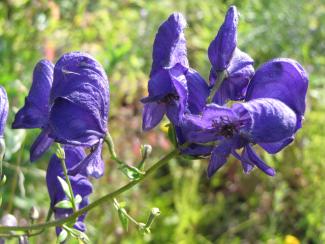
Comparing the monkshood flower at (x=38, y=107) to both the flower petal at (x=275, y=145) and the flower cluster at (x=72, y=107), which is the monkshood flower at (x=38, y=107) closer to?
the flower cluster at (x=72, y=107)

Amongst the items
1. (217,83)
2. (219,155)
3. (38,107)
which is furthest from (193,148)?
(38,107)

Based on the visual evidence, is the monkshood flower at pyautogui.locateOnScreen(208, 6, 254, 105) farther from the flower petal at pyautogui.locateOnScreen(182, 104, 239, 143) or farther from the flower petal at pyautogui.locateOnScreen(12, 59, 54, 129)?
the flower petal at pyautogui.locateOnScreen(12, 59, 54, 129)

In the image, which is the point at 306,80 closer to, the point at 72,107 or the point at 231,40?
the point at 231,40

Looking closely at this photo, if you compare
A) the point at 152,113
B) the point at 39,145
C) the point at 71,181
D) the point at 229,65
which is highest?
the point at 229,65

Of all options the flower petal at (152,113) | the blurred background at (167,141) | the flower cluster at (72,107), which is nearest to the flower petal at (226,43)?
the flower petal at (152,113)

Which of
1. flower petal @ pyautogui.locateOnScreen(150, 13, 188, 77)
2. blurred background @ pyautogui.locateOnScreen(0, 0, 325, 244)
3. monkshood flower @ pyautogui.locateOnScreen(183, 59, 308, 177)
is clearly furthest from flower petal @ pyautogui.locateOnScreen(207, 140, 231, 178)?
blurred background @ pyautogui.locateOnScreen(0, 0, 325, 244)

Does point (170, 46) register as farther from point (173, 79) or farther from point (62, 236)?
point (62, 236)

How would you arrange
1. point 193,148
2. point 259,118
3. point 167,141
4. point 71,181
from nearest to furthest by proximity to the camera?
point 259,118 → point 193,148 → point 71,181 → point 167,141
